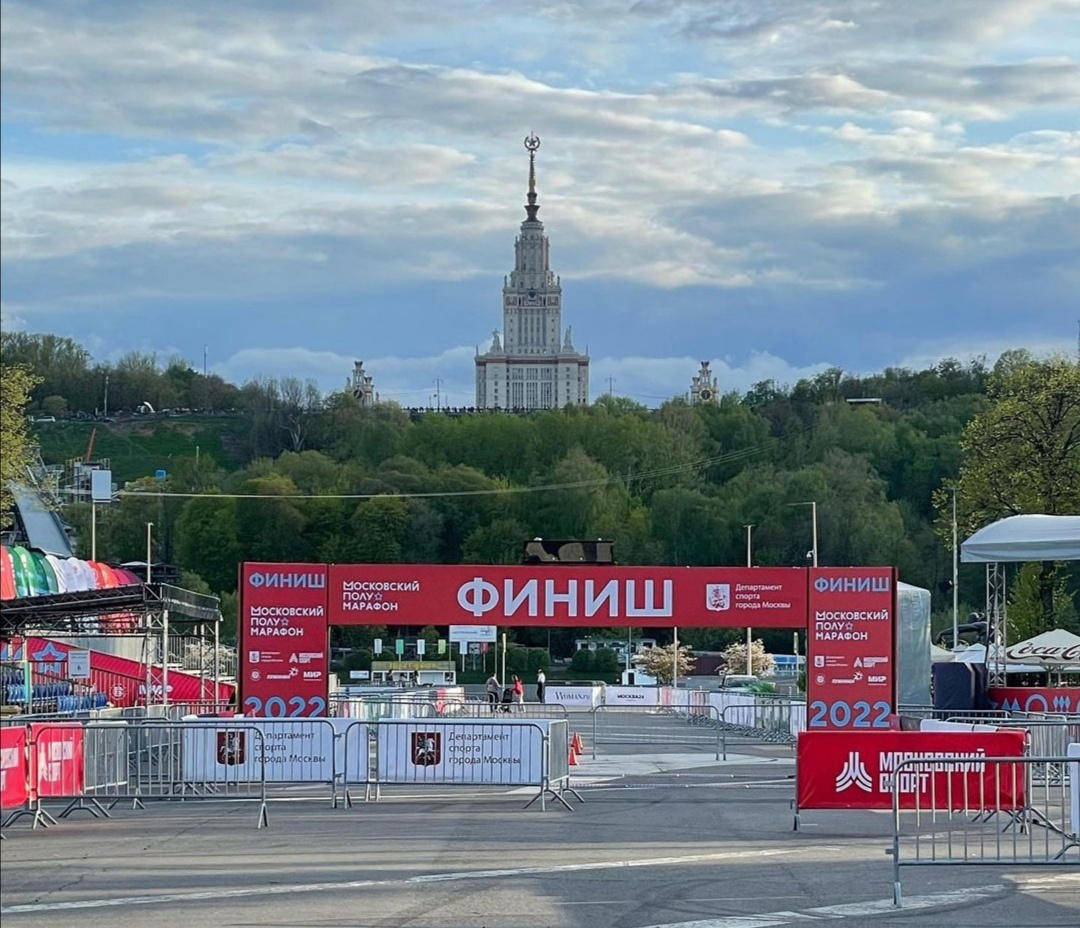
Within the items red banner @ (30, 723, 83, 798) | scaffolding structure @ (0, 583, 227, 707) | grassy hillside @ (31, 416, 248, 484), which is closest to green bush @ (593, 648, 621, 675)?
grassy hillside @ (31, 416, 248, 484)

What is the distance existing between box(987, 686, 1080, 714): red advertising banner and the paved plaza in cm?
1288

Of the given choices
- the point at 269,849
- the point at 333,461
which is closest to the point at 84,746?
the point at 269,849

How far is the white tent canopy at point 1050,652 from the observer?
125 ft

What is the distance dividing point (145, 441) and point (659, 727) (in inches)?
4920

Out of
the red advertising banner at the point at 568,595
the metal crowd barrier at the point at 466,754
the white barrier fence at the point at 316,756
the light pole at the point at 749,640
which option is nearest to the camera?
the white barrier fence at the point at 316,756

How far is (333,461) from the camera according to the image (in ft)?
445

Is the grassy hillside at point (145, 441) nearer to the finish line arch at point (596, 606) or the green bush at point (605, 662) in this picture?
the green bush at point (605, 662)

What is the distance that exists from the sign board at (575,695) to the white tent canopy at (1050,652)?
2179cm

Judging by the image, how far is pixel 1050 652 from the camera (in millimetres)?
38281

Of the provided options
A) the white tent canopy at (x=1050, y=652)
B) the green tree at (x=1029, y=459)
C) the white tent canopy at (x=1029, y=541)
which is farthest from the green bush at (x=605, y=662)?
the white tent canopy at (x=1029, y=541)

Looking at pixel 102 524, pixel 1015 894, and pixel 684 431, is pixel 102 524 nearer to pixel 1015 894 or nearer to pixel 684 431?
pixel 684 431

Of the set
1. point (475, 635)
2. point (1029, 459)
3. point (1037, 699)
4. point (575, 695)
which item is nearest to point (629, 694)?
point (575, 695)

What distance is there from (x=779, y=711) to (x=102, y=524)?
8426 centimetres

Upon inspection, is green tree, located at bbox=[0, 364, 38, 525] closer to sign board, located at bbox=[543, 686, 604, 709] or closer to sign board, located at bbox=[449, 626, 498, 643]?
sign board, located at bbox=[449, 626, 498, 643]
